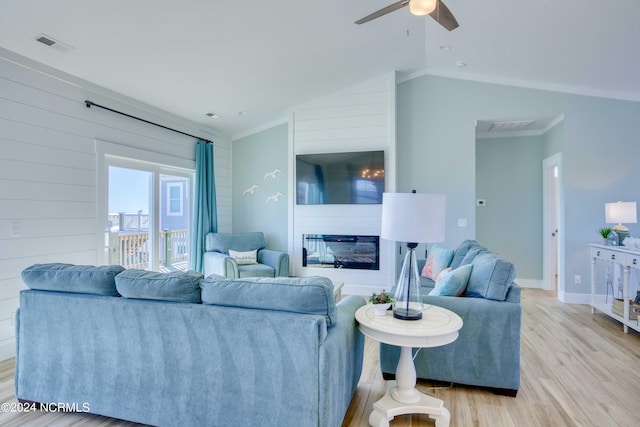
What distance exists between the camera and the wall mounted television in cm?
523

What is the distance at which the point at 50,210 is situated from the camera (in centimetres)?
332

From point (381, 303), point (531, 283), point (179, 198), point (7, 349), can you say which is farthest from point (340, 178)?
Result: point (7, 349)

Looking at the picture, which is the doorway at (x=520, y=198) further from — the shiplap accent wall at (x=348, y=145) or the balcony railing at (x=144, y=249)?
the balcony railing at (x=144, y=249)

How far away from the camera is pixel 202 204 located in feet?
17.7

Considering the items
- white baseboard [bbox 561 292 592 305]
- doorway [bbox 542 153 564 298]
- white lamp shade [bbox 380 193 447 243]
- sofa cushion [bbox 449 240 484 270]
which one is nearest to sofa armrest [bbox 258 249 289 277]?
sofa cushion [bbox 449 240 484 270]

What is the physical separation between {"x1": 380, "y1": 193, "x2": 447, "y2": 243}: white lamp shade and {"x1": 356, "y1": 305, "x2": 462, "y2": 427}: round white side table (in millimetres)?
483

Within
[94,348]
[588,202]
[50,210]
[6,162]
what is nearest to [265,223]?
[50,210]

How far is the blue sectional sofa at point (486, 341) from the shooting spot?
7.91 ft

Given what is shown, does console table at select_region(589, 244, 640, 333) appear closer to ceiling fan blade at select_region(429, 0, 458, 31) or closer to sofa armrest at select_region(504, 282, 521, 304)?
sofa armrest at select_region(504, 282, 521, 304)

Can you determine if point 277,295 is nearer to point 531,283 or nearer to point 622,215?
point 622,215

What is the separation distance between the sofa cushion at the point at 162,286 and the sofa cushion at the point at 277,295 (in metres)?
0.08

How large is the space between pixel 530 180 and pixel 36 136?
6.57m

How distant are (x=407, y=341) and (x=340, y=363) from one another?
39cm

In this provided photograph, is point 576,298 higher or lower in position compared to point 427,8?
lower
